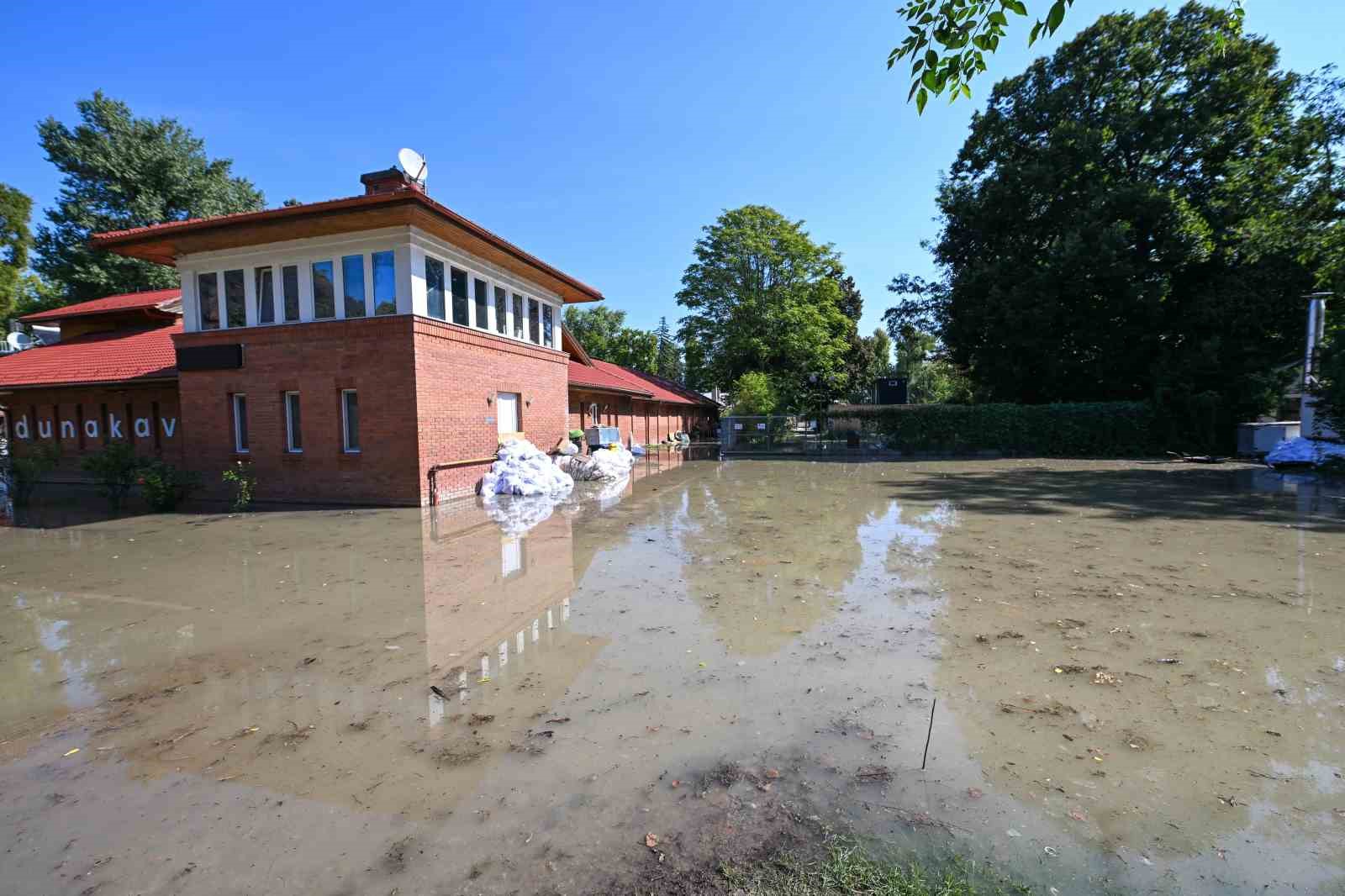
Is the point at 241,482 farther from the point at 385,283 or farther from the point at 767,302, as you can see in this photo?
the point at 767,302

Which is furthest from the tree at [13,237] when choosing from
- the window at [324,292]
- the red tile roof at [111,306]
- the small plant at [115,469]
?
the window at [324,292]

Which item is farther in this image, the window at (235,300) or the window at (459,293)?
the window at (459,293)

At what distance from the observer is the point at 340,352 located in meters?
12.5

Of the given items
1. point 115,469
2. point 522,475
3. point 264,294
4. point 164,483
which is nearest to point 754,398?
point 522,475

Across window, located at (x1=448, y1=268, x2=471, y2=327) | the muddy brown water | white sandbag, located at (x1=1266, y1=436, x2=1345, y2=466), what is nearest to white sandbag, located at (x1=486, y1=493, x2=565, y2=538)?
the muddy brown water

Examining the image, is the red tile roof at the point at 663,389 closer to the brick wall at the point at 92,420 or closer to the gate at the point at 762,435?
the gate at the point at 762,435

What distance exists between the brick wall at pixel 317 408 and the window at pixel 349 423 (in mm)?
110

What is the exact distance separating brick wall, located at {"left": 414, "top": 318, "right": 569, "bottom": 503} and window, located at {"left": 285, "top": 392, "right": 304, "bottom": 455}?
3313mm

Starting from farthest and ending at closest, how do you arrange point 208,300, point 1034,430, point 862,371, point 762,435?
point 862,371 → point 762,435 → point 1034,430 → point 208,300

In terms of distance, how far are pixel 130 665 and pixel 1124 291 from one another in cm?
3012

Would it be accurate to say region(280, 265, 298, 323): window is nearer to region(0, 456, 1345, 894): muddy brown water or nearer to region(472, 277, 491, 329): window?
region(472, 277, 491, 329): window

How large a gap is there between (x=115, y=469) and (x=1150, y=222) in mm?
33736

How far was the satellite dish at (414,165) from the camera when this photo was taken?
13.4 metres

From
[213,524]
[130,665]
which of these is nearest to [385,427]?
[213,524]
